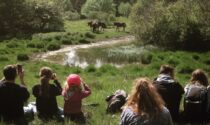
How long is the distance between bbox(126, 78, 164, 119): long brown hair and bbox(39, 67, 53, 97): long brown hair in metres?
3.81

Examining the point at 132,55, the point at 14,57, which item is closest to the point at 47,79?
the point at 14,57

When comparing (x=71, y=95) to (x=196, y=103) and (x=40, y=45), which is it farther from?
(x=40, y=45)

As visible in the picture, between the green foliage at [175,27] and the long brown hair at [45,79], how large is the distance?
19793mm

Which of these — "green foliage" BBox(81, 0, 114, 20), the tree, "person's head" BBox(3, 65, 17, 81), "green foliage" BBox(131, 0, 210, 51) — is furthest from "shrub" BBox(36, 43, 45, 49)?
the tree

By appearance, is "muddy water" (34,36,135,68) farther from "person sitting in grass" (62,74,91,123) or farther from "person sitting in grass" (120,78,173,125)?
"person sitting in grass" (120,78,173,125)

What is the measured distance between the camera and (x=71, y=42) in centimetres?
3788

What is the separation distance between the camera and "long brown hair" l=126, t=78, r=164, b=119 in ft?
20.9

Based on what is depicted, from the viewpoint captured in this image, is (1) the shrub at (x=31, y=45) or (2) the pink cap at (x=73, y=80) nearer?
(2) the pink cap at (x=73, y=80)

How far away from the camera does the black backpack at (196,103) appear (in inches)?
411

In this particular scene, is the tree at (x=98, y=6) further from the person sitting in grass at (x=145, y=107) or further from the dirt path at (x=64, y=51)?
the person sitting in grass at (x=145, y=107)

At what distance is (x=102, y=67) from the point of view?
76.3 ft

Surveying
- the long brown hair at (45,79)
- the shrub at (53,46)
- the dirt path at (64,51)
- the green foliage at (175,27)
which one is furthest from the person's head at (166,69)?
the shrub at (53,46)

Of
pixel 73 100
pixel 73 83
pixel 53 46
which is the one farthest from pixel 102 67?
pixel 73 83

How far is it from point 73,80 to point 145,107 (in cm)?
376
